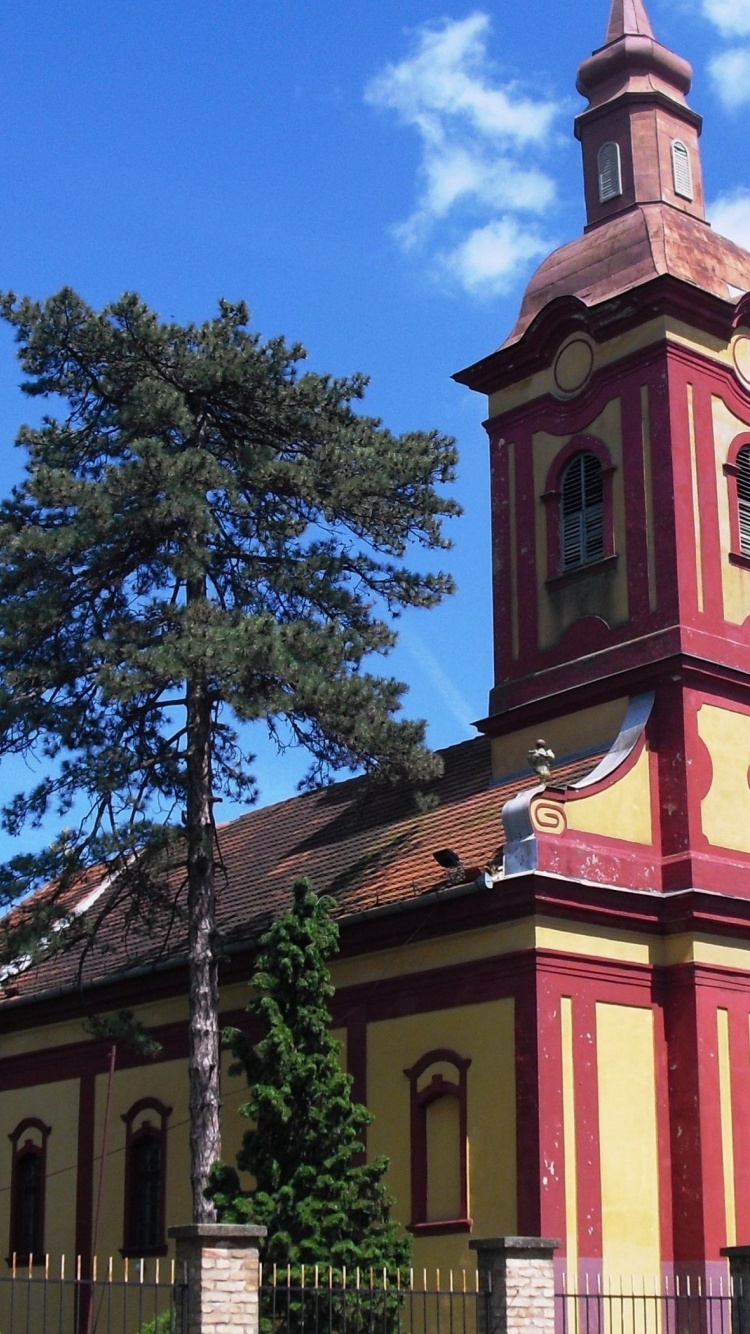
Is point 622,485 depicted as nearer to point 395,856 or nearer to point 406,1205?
point 395,856

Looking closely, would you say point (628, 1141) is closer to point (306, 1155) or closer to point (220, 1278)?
point (306, 1155)

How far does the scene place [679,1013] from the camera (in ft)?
76.2

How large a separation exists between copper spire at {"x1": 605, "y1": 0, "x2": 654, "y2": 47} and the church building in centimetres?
6

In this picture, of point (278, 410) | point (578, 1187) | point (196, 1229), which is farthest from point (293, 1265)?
point (278, 410)

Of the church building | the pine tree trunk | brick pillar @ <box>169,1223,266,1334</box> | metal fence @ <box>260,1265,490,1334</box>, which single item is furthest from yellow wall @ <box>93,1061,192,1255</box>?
brick pillar @ <box>169,1223,266,1334</box>

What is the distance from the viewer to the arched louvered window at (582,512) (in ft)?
87.7

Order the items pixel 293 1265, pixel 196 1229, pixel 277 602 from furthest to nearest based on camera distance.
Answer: pixel 277 602 → pixel 293 1265 → pixel 196 1229

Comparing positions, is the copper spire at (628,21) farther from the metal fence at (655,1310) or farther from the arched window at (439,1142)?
the metal fence at (655,1310)

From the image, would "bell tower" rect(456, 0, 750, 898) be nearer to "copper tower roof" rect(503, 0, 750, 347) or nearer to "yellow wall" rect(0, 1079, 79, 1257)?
"copper tower roof" rect(503, 0, 750, 347)

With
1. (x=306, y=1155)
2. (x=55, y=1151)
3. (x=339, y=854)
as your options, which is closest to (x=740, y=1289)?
(x=306, y=1155)

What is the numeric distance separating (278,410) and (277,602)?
244 cm

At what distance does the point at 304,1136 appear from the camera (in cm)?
1906

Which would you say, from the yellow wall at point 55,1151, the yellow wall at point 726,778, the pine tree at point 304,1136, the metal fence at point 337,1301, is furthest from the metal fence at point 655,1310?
the yellow wall at point 55,1151

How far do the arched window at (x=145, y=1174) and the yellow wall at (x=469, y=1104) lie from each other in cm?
502
